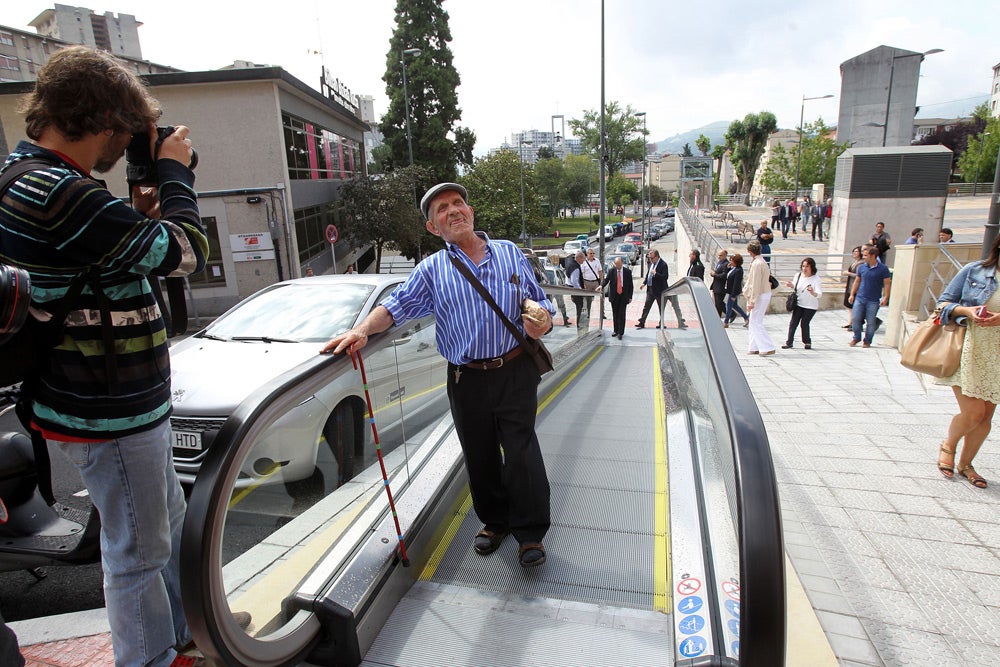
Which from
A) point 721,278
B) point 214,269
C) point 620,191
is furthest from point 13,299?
point 620,191

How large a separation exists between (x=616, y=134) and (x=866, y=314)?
307ft

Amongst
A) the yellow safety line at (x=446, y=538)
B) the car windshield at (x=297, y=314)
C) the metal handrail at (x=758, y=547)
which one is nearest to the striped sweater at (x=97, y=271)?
the yellow safety line at (x=446, y=538)

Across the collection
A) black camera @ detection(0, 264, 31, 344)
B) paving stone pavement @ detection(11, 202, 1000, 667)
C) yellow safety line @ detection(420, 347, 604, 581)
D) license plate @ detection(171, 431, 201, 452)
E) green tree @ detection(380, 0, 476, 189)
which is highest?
green tree @ detection(380, 0, 476, 189)

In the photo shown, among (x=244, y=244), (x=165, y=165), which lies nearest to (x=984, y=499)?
(x=165, y=165)

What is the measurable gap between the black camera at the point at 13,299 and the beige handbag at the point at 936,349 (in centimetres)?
501

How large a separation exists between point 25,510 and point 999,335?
603cm

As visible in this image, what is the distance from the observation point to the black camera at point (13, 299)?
4.73 feet

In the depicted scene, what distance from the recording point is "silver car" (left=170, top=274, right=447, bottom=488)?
7.54ft

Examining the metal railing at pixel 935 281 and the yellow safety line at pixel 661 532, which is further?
the metal railing at pixel 935 281

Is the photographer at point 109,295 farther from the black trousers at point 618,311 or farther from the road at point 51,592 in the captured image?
the black trousers at point 618,311

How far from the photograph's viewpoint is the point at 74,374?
5.50 feet

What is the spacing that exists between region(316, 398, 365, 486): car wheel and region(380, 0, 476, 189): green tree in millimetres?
33265

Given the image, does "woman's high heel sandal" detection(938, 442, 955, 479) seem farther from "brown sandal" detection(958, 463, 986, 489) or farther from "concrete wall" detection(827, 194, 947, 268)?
"concrete wall" detection(827, 194, 947, 268)

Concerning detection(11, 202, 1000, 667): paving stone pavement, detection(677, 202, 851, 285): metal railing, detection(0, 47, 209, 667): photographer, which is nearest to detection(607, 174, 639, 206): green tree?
detection(677, 202, 851, 285): metal railing
